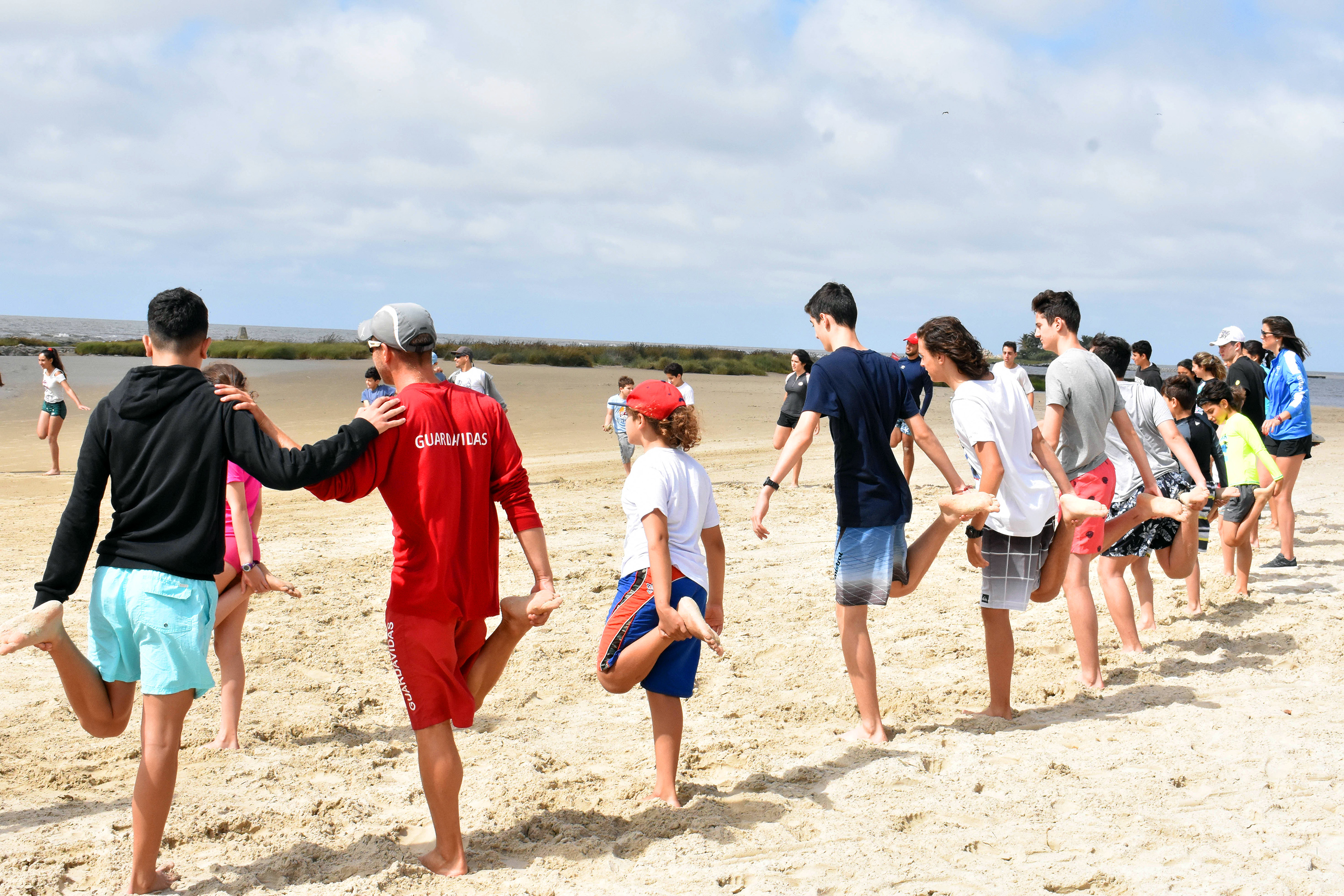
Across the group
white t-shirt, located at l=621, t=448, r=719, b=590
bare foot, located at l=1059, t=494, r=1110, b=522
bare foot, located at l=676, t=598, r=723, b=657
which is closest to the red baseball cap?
white t-shirt, located at l=621, t=448, r=719, b=590

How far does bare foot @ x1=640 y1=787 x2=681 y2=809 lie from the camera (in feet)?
12.5

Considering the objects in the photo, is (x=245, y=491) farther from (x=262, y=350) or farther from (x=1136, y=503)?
(x=262, y=350)

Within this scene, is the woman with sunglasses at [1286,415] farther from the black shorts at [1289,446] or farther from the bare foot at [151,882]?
the bare foot at [151,882]

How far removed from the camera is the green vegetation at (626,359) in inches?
1875

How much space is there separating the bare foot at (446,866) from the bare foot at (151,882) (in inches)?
32.7

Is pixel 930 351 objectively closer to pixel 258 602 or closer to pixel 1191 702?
pixel 1191 702

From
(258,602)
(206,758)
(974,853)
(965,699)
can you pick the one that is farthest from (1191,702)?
(258,602)

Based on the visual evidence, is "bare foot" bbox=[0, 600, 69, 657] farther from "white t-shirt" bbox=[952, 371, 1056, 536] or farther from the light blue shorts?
"white t-shirt" bbox=[952, 371, 1056, 536]

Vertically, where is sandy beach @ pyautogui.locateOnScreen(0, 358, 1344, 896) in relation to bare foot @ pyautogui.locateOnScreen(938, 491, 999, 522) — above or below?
below

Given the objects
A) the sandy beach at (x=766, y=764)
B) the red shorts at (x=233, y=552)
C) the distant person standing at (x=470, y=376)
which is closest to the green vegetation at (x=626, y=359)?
the distant person standing at (x=470, y=376)

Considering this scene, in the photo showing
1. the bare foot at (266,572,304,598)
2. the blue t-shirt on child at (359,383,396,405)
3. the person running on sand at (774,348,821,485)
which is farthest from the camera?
the person running on sand at (774,348,821,485)

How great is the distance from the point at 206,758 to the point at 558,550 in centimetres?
463

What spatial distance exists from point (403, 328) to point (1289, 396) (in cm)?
780

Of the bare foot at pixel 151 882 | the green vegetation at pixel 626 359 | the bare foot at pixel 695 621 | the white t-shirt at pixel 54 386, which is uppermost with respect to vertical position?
the green vegetation at pixel 626 359
